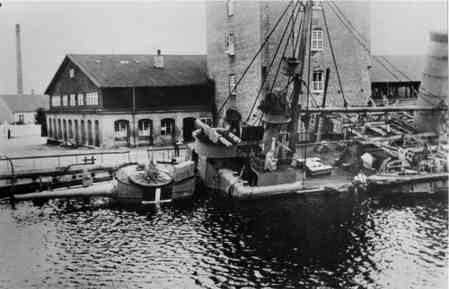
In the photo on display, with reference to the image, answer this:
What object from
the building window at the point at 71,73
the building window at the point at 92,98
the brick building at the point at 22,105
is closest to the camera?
the building window at the point at 92,98

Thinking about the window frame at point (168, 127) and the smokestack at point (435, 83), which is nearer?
the smokestack at point (435, 83)

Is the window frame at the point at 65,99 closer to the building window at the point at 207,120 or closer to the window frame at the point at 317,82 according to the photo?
the building window at the point at 207,120

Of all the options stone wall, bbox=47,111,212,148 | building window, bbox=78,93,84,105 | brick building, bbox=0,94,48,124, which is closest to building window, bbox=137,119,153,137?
stone wall, bbox=47,111,212,148

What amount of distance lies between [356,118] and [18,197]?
23.2m

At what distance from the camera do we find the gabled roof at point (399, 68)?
43406 mm

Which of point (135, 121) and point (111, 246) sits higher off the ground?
point (135, 121)

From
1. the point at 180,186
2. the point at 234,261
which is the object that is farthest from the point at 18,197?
the point at 234,261

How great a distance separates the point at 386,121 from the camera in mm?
32969

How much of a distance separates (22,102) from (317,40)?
164 ft

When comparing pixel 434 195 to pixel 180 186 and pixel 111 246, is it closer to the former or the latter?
pixel 180 186

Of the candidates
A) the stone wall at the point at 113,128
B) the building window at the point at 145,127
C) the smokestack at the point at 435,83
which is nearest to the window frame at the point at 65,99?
the stone wall at the point at 113,128

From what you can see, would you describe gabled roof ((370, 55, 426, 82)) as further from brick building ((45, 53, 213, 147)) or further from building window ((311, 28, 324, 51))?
brick building ((45, 53, 213, 147))

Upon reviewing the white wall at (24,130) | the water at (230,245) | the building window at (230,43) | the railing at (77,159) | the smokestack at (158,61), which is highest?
the building window at (230,43)

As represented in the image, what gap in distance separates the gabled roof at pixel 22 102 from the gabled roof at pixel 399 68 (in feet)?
163
